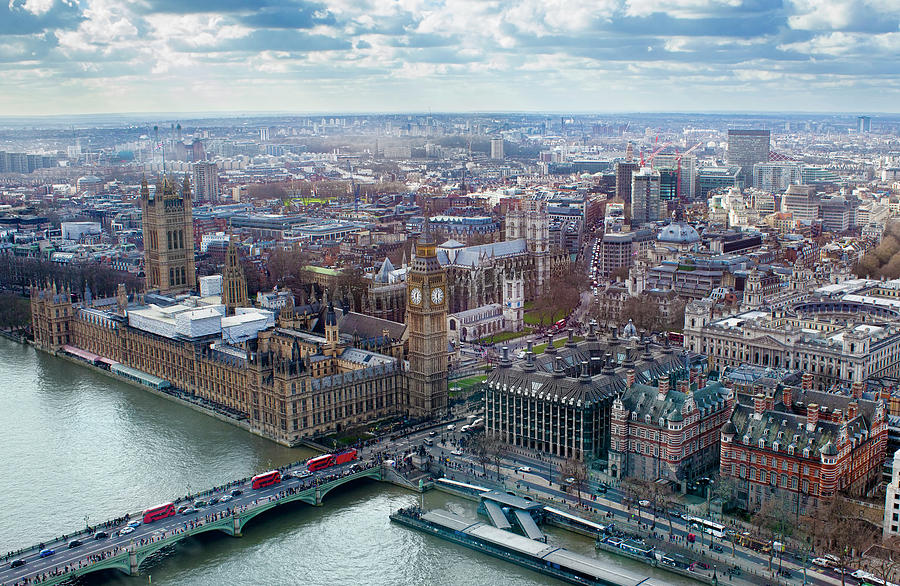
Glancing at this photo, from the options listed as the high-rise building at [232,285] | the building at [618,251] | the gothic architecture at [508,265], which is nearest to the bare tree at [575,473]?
the gothic architecture at [508,265]

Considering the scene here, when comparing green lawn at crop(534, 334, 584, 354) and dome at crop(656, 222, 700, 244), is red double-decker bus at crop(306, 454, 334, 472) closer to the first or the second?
green lawn at crop(534, 334, 584, 354)

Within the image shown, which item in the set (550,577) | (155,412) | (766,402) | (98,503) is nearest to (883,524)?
(766,402)

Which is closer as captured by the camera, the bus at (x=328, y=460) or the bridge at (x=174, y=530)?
the bridge at (x=174, y=530)

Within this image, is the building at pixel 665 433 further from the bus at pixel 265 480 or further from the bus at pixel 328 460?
the bus at pixel 265 480

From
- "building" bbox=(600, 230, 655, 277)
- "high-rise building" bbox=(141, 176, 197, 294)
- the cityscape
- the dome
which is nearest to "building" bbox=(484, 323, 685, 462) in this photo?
the cityscape

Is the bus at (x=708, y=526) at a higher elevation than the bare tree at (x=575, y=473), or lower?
lower

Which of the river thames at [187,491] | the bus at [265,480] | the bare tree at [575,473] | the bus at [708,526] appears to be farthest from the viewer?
the bus at [265,480]

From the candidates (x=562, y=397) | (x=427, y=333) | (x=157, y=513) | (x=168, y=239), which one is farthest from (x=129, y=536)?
(x=168, y=239)
